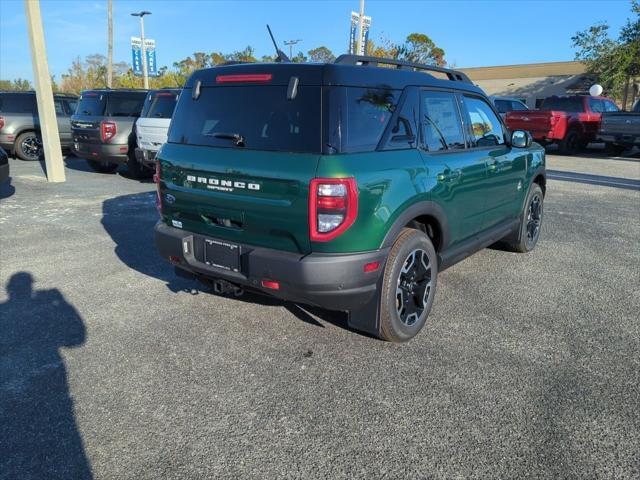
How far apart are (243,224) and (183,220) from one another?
636mm

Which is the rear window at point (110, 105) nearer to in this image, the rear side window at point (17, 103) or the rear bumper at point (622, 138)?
the rear side window at point (17, 103)

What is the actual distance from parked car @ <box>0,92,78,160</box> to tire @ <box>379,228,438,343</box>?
1255cm

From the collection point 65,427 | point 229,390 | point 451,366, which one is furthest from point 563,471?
point 65,427

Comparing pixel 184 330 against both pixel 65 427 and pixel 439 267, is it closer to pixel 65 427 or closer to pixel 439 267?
pixel 65 427

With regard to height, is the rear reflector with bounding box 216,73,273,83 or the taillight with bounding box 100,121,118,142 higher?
the rear reflector with bounding box 216,73,273,83

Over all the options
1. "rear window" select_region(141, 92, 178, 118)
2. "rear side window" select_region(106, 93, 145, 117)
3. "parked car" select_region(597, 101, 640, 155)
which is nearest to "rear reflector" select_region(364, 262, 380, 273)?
"rear window" select_region(141, 92, 178, 118)

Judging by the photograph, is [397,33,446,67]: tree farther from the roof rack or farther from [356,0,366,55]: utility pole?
the roof rack

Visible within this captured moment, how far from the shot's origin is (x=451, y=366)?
3.23 meters

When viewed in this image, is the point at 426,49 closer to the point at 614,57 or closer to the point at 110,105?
the point at 614,57

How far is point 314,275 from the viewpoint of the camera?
9.55 feet

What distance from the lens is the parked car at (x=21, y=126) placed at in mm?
12828

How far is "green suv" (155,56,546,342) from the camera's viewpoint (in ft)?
9.61

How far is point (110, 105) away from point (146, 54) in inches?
711

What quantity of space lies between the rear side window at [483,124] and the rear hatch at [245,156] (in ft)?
6.22
